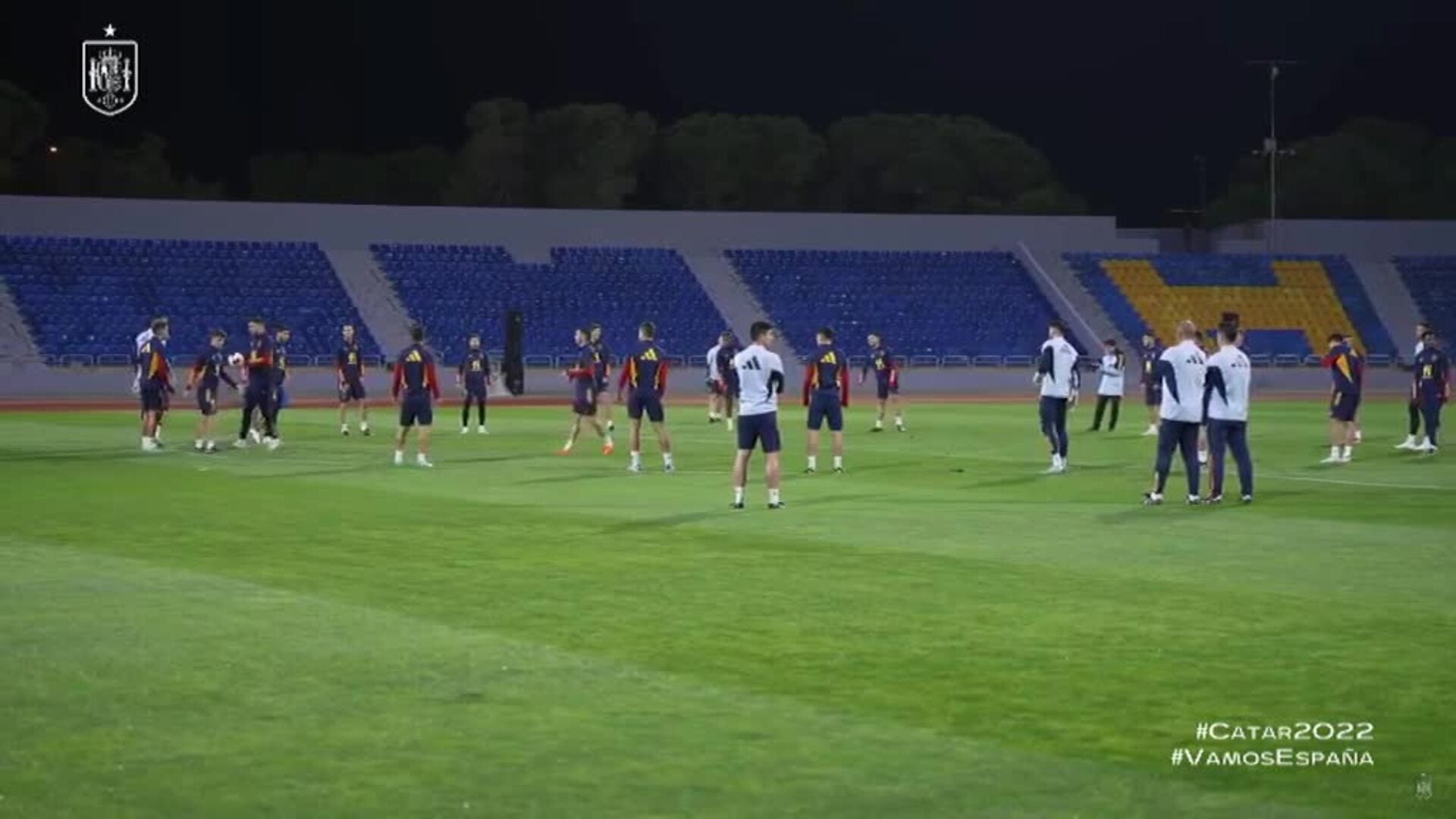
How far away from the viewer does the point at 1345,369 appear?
29.3 m

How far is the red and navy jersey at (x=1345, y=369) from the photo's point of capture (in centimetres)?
2909

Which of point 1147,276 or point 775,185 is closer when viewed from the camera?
point 1147,276

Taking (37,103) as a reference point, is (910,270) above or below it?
below

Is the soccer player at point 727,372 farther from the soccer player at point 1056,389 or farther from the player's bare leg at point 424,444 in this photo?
the soccer player at point 1056,389

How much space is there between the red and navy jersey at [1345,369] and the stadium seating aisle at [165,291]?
3649cm

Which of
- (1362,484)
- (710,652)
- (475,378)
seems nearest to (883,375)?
(475,378)

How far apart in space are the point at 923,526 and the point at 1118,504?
364 centimetres

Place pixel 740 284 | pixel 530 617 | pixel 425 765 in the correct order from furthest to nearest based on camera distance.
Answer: pixel 740 284
pixel 530 617
pixel 425 765

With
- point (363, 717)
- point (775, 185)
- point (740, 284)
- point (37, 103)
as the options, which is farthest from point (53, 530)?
point (775, 185)

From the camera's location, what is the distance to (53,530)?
18.4 m

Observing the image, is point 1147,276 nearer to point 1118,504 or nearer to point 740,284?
point 740,284

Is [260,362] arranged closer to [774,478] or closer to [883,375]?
[883,375]

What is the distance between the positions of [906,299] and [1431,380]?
127 feet

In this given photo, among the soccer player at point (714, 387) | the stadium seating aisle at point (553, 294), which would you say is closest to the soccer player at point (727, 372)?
the soccer player at point (714, 387)
